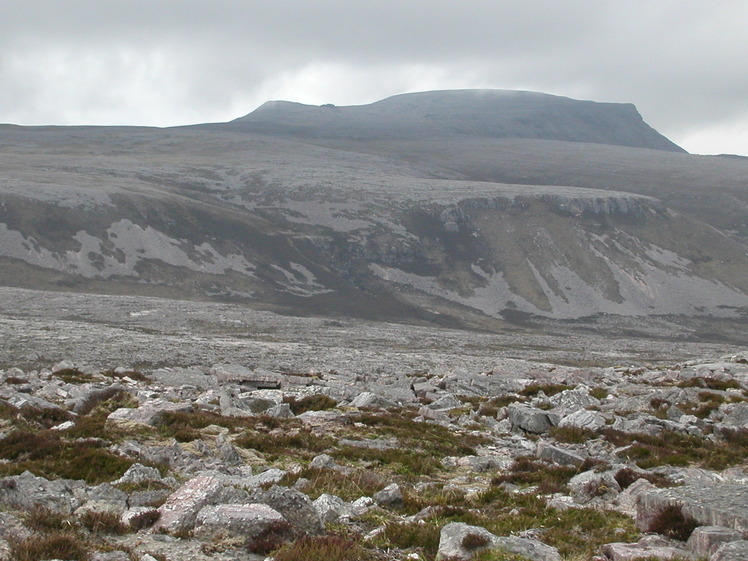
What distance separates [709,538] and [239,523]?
22.5 feet

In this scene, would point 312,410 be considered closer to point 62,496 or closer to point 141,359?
point 62,496

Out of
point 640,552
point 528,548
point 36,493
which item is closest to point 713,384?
point 640,552

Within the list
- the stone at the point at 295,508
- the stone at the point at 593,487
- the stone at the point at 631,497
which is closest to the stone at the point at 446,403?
the stone at the point at 593,487

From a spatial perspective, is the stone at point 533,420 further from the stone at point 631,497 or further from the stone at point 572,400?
the stone at point 631,497

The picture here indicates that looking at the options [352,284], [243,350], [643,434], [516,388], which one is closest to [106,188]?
[352,284]

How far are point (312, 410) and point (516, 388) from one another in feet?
45.6

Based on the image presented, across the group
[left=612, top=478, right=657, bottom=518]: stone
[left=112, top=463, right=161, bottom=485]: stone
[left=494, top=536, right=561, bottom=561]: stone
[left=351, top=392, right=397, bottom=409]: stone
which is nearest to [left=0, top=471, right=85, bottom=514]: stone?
[left=112, top=463, right=161, bottom=485]: stone

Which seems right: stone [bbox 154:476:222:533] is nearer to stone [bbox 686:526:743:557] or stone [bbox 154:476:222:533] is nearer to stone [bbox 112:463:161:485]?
stone [bbox 112:463:161:485]

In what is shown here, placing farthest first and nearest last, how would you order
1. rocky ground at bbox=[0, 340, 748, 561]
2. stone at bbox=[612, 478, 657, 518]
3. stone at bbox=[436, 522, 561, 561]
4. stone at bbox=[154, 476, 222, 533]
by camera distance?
stone at bbox=[612, 478, 657, 518], stone at bbox=[154, 476, 222, 533], rocky ground at bbox=[0, 340, 748, 561], stone at bbox=[436, 522, 561, 561]

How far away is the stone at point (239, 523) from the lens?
10180 millimetres

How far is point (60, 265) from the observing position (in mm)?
146875

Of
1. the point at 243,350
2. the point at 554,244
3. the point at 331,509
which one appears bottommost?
the point at 243,350

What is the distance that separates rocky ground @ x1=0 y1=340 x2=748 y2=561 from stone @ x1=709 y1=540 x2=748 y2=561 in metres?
0.03

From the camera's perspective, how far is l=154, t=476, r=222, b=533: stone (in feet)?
34.2
